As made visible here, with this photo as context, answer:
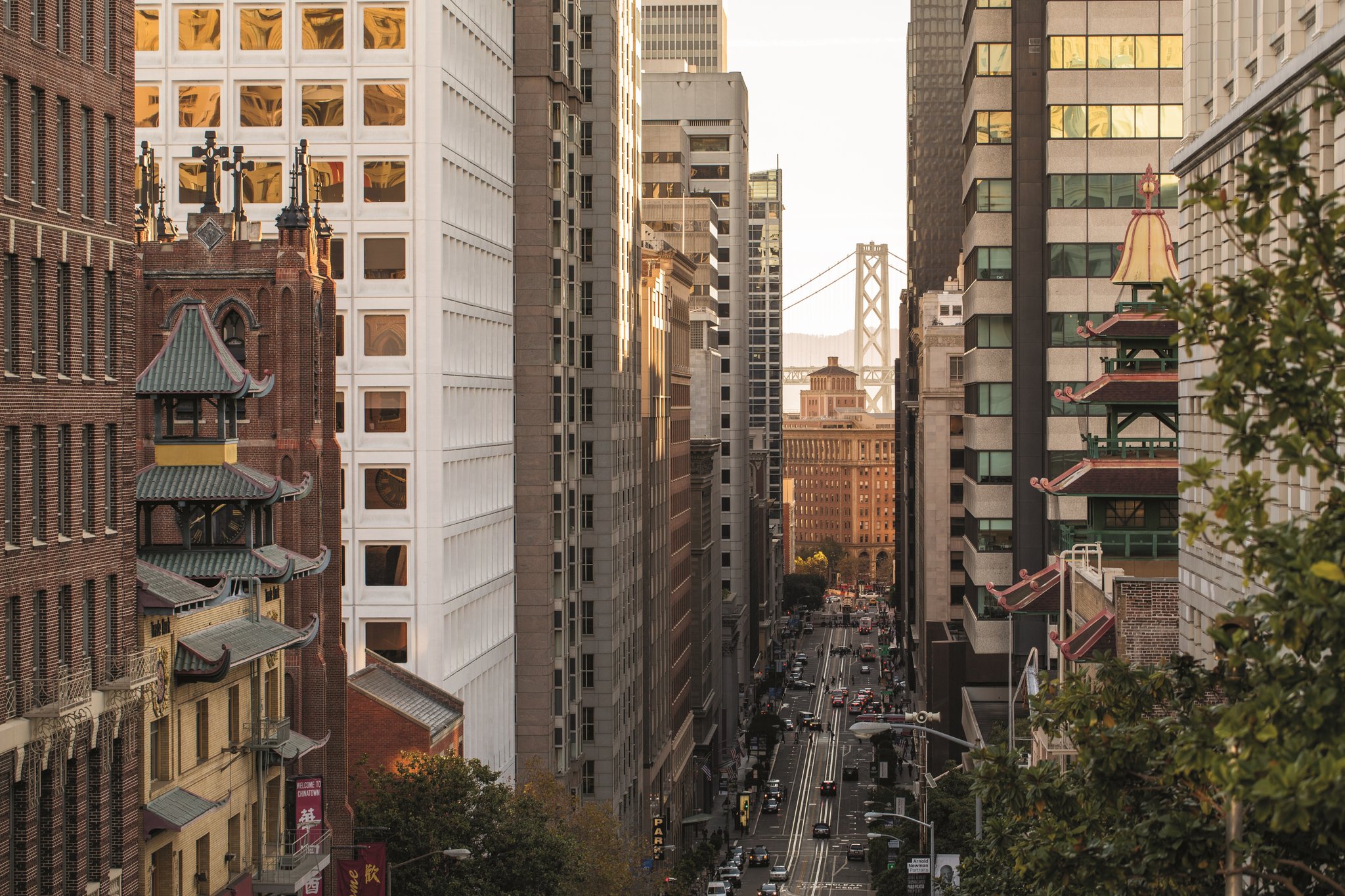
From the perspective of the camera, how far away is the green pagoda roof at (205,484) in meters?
51.5

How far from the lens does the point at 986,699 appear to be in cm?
10962

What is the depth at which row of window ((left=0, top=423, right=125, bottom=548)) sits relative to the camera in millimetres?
35656

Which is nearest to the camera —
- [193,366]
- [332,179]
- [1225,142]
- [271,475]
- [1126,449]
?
[1225,142]

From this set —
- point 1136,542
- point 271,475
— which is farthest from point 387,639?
point 1136,542

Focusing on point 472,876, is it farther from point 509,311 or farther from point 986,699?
point 986,699

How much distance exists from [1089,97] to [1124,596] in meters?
57.0

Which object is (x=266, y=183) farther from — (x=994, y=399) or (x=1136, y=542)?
(x=994, y=399)

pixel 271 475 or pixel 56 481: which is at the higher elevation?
pixel 56 481

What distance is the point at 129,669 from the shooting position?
41625 mm

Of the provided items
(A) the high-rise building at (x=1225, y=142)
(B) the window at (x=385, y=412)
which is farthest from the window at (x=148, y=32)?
(A) the high-rise building at (x=1225, y=142)

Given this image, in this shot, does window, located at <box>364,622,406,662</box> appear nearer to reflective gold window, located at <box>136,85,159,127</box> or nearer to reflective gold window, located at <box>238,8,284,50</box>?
reflective gold window, located at <box>136,85,159,127</box>

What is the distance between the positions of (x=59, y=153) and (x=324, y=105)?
37681 mm

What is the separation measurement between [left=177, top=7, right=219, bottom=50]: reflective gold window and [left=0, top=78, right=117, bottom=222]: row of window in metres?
35.8

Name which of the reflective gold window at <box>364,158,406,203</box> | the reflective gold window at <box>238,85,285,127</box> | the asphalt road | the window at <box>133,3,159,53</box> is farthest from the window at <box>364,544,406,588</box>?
the asphalt road
